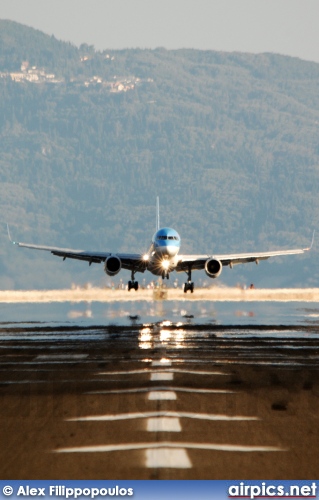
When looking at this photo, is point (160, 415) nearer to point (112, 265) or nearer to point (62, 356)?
point (62, 356)

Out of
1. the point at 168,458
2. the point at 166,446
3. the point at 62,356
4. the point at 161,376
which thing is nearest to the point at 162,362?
the point at 62,356

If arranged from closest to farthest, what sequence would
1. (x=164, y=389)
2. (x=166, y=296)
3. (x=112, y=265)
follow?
1. (x=164, y=389)
2. (x=112, y=265)
3. (x=166, y=296)

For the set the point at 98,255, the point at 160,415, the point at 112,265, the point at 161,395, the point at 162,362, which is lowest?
the point at 98,255

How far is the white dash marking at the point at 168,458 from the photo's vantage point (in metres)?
13.0

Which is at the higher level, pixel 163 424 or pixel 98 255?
pixel 163 424

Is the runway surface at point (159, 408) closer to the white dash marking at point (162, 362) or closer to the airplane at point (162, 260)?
the white dash marking at point (162, 362)

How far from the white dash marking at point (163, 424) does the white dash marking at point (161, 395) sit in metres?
2.70

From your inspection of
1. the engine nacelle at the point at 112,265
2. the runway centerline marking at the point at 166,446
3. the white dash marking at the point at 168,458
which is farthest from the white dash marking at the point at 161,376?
the engine nacelle at the point at 112,265

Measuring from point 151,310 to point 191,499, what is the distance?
49.2 metres

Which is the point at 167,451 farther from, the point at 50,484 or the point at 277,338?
the point at 277,338

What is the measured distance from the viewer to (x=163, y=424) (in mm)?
16297

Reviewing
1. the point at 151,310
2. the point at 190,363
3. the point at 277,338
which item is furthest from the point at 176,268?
the point at 190,363

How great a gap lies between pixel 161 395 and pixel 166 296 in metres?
58.7

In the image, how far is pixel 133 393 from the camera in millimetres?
20734
